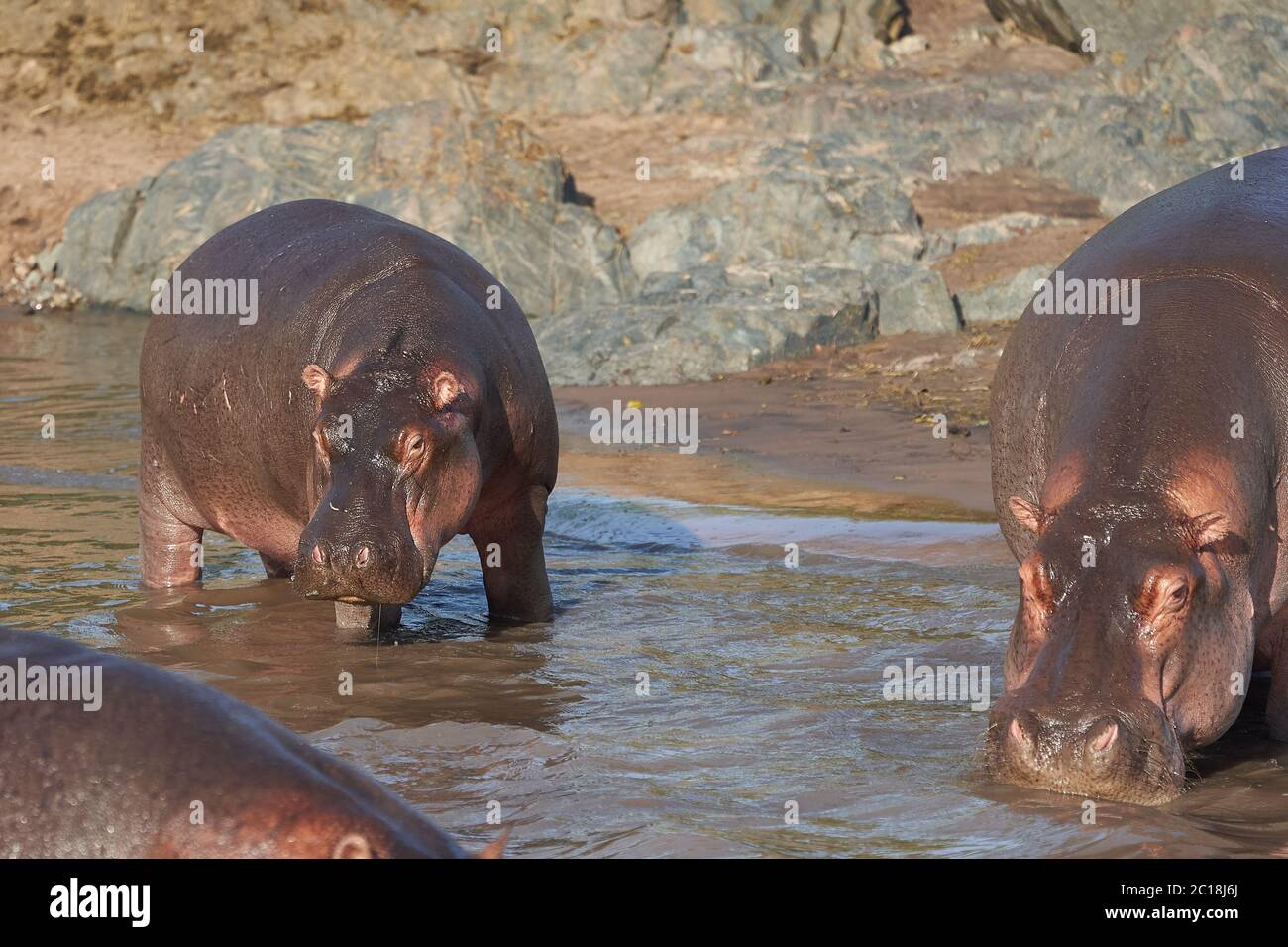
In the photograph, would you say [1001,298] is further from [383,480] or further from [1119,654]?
[1119,654]

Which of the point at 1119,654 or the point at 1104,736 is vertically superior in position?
the point at 1119,654

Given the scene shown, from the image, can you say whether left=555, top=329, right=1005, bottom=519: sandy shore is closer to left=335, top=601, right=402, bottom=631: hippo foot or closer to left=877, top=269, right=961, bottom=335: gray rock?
left=877, top=269, right=961, bottom=335: gray rock

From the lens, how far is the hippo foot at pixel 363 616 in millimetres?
7340

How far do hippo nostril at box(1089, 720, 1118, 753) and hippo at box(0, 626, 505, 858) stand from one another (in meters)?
2.00

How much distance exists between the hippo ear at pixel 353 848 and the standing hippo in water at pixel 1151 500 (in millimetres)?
2165

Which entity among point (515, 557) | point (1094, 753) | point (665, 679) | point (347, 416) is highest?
point (347, 416)

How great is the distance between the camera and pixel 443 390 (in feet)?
21.7

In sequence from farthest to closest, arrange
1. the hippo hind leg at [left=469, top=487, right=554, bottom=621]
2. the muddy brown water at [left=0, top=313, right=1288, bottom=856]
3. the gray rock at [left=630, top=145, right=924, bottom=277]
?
the gray rock at [left=630, top=145, right=924, bottom=277] < the hippo hind leg at [left=469, top=487, right=554, bottom=621] < the muddy brown water at [left=0, top=313, right=1288, bottom=856]

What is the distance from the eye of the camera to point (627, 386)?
1479cm

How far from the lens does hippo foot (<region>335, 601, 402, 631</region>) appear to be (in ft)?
24.1

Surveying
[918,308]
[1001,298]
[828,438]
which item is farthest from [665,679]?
[1001,298]

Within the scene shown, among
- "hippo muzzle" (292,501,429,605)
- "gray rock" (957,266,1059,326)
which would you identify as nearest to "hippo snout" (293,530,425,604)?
"hippo muzzle" (292,501,429,605)

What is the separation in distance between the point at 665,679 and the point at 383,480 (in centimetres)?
138

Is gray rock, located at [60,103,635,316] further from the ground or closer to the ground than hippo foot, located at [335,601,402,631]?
further from the ground
